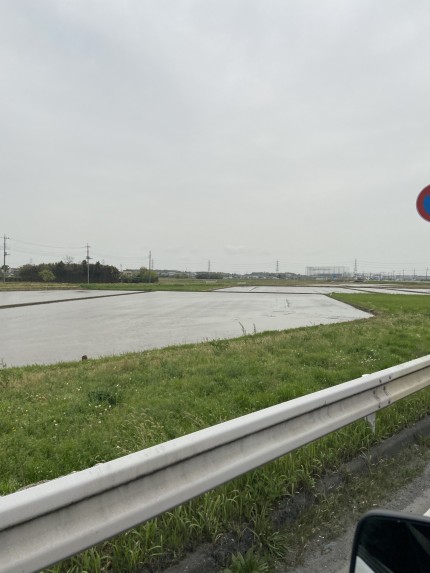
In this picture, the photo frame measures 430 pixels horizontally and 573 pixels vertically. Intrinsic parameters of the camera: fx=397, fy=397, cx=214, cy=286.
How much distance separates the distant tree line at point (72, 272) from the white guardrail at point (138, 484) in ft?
303

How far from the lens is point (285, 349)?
858cm

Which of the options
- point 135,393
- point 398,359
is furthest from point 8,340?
point 398,359

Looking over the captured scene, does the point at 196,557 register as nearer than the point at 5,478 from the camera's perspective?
Yes

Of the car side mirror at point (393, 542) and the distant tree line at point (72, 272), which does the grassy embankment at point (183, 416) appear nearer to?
the car side mirror at point (393, 542)

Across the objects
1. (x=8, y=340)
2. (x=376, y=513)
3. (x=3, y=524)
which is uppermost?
(x=376, y=513)

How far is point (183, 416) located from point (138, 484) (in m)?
2.76

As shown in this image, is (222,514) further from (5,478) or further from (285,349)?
(285,349)

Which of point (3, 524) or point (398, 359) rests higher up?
point (3, 524)

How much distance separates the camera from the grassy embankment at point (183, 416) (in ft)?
7.87

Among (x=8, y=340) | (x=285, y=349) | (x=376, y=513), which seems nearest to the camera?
(x=376, y=513)

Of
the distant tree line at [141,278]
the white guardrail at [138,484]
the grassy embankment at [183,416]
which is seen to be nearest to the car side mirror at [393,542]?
the white guardrail at [138,484]

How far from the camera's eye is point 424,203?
746 cm

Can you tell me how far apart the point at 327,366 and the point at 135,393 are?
353 cm

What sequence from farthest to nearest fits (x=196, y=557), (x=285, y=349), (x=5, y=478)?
(x=285, y=349), (x=5, y=478), (x=196, y=557)
